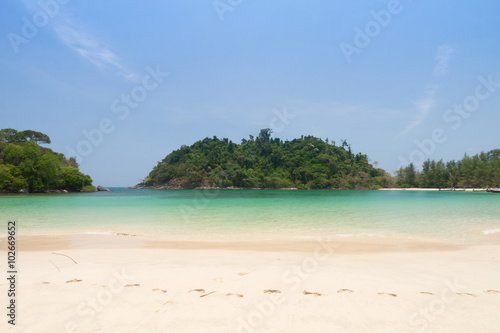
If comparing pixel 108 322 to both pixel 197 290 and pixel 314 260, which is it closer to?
pixel 197 290

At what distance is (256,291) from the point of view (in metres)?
3.78

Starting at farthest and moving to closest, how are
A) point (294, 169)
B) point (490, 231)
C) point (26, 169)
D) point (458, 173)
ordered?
point (294, 169) → point (458, 173) → point (26, 169) → point (490, 231)

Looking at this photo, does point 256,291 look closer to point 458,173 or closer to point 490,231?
point 490,231

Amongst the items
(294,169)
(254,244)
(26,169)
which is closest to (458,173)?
(294,169)

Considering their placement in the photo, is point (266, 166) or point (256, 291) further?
point (266, 166)

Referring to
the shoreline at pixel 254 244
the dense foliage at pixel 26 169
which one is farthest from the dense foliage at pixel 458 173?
the dense foliage at pixel 26 169

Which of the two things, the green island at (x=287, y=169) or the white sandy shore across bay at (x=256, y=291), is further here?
the green island at (x=287, y=169)

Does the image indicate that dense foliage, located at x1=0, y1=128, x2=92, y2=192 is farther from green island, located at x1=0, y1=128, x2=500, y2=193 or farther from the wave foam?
the wave foam

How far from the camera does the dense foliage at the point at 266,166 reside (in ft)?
346

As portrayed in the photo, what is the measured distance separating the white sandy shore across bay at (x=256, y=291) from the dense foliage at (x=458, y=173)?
10541 cm

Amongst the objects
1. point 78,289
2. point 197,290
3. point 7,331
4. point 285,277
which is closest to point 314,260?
point 285,277

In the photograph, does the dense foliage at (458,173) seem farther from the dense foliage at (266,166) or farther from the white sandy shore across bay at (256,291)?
the white sandy shore across bay at (256,291)

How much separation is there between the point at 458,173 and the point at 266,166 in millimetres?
75538

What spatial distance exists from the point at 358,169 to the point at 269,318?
121541 mm
